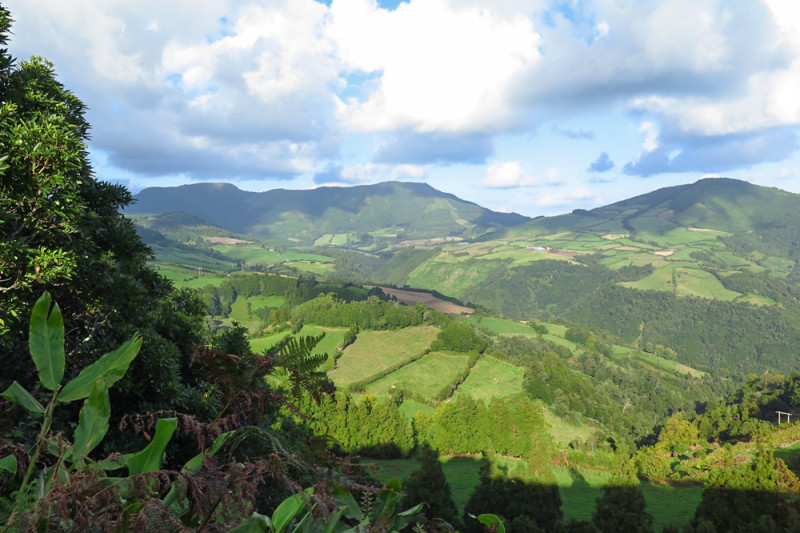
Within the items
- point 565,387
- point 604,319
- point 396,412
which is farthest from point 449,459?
point 604,319

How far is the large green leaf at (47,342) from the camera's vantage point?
147cm

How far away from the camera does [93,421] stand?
5.21 ft

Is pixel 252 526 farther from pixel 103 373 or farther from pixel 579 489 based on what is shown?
pixel 579 489

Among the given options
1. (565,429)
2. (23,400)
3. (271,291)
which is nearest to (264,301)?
(271,291)

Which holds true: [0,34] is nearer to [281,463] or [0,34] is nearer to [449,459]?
[281,463]

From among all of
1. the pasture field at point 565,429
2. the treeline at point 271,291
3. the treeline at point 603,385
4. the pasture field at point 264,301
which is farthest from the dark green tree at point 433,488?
the pasture field at point 264,301

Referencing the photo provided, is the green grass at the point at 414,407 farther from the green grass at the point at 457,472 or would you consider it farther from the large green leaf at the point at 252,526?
the large green leaf at the point at 252,526

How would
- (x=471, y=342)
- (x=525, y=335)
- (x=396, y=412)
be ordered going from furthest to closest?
(x=525, y=335), (x=471, y=342), (x=396, y=412)

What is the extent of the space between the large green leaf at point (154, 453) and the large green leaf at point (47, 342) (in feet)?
1.23

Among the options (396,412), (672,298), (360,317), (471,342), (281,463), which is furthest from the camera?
(672,298)

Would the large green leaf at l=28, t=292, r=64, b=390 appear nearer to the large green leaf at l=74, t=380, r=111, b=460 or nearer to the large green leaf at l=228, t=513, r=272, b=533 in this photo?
the large green leaf at l=74, t=380, r=111, b=460

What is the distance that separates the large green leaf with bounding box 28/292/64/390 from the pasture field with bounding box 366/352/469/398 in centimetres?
6774

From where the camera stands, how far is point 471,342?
273 ft

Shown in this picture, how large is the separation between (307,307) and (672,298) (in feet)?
525
